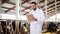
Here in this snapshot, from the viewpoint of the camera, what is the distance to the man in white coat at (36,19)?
7.30 ft

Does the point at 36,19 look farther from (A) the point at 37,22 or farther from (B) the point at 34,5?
(B) the point at 34,5

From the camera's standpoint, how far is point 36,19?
225cm

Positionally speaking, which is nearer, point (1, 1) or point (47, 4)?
point (47, 4)

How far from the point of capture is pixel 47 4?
226 cm

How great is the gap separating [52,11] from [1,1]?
807 mm

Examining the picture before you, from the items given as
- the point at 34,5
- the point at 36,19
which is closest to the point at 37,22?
the point at 36,19

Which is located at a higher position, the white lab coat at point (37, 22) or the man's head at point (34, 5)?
the man's head at point (34, 5)

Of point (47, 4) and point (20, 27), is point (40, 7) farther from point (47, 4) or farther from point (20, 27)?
point (20, 27)

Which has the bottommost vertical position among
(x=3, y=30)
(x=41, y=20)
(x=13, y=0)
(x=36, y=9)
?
(x=3, y=30)

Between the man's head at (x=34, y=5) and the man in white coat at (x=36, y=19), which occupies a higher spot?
the man's head at (x=34, y=5)

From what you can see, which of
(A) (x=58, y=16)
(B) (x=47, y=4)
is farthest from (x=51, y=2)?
(A) (x=58, y=16)

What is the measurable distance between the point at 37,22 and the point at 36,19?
0.05m

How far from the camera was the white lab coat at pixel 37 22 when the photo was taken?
87.5 inches

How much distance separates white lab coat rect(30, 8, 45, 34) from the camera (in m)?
2.22
